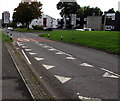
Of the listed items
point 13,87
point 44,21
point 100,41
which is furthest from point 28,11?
point 44,21

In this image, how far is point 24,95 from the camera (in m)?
5.64

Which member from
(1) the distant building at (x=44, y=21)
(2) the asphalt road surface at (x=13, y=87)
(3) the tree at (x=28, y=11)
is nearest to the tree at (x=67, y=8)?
(1) the distant building at (x=44, y=21)

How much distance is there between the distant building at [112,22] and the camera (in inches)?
2772

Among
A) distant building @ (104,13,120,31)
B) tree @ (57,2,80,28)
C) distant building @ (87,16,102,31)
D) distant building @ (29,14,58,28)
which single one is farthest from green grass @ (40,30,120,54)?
distant building @ (29,14,58,28)

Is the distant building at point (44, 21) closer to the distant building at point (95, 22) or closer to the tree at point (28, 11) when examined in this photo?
the distant building at point (95, 22)

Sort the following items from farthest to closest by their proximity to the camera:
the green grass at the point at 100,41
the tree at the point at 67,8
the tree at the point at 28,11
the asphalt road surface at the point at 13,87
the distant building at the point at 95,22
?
the tree at the point at 67,8 < the distant building at the point at 95,22 < the tree at the point at 28,11 < the green grass at the point at 100,41 < the asphalt road surface at the point at 13,87

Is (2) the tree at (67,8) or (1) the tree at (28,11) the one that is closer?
(1) the tree at (28,11)

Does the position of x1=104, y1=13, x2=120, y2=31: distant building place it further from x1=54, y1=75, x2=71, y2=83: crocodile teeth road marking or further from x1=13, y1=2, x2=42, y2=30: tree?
x1=54, y1=75, x2=71, y2=83: crocodile teeth road marking

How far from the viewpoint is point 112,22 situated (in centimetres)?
7262

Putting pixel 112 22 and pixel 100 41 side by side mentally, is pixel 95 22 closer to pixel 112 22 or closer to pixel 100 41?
pixel 112 22

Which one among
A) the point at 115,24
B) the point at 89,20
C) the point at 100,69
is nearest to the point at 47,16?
the point at 89,20

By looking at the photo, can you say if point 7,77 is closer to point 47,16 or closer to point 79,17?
point 79,17

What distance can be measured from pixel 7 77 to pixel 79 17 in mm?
96775

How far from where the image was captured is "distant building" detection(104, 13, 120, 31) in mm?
70412
